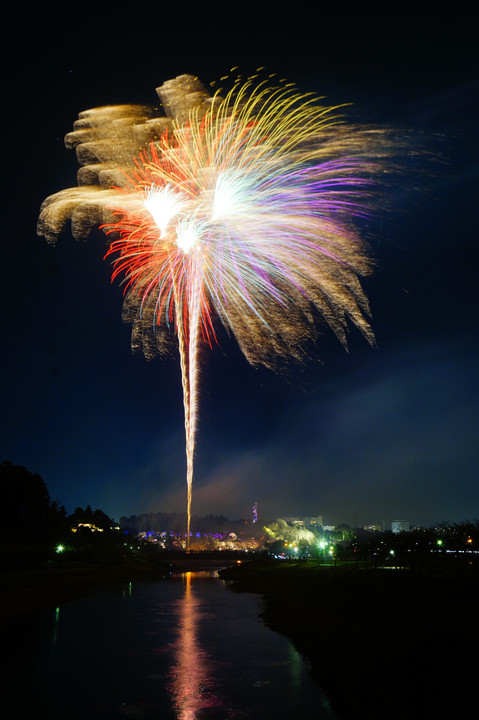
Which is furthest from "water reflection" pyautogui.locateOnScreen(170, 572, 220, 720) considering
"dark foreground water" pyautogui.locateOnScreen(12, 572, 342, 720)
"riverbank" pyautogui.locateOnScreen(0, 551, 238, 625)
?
"riverbank" pyautogui.locateOnScreen(0, 551, 238, 625)

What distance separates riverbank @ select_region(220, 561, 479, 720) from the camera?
12.2m

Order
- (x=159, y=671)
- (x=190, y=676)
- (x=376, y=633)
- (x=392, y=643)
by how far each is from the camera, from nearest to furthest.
Result: (x=190, y=676) → (x=159, y=671) → (x=392, y=643) → (x=376, y=633)

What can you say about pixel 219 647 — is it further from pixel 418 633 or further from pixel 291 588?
pixel 291 588

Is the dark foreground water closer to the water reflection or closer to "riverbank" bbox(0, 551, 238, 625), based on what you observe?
the water reflection

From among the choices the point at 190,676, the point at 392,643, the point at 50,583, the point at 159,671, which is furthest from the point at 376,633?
the point at 50,583

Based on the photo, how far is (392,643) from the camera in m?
17.4

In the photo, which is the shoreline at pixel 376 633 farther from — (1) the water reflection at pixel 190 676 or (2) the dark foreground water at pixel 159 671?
(1) the water reflection at pixel 190 676

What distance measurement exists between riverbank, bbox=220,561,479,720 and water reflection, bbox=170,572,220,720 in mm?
3393

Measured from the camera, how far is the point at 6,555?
176 ft

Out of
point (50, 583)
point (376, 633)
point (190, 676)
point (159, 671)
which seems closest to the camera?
point (190, 676)

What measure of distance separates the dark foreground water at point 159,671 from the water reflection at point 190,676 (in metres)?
0.03

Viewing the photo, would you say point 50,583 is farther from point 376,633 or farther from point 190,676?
point 376,633

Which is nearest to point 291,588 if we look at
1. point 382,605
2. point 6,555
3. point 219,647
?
point 382,605

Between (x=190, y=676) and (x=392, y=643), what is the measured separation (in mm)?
6857
